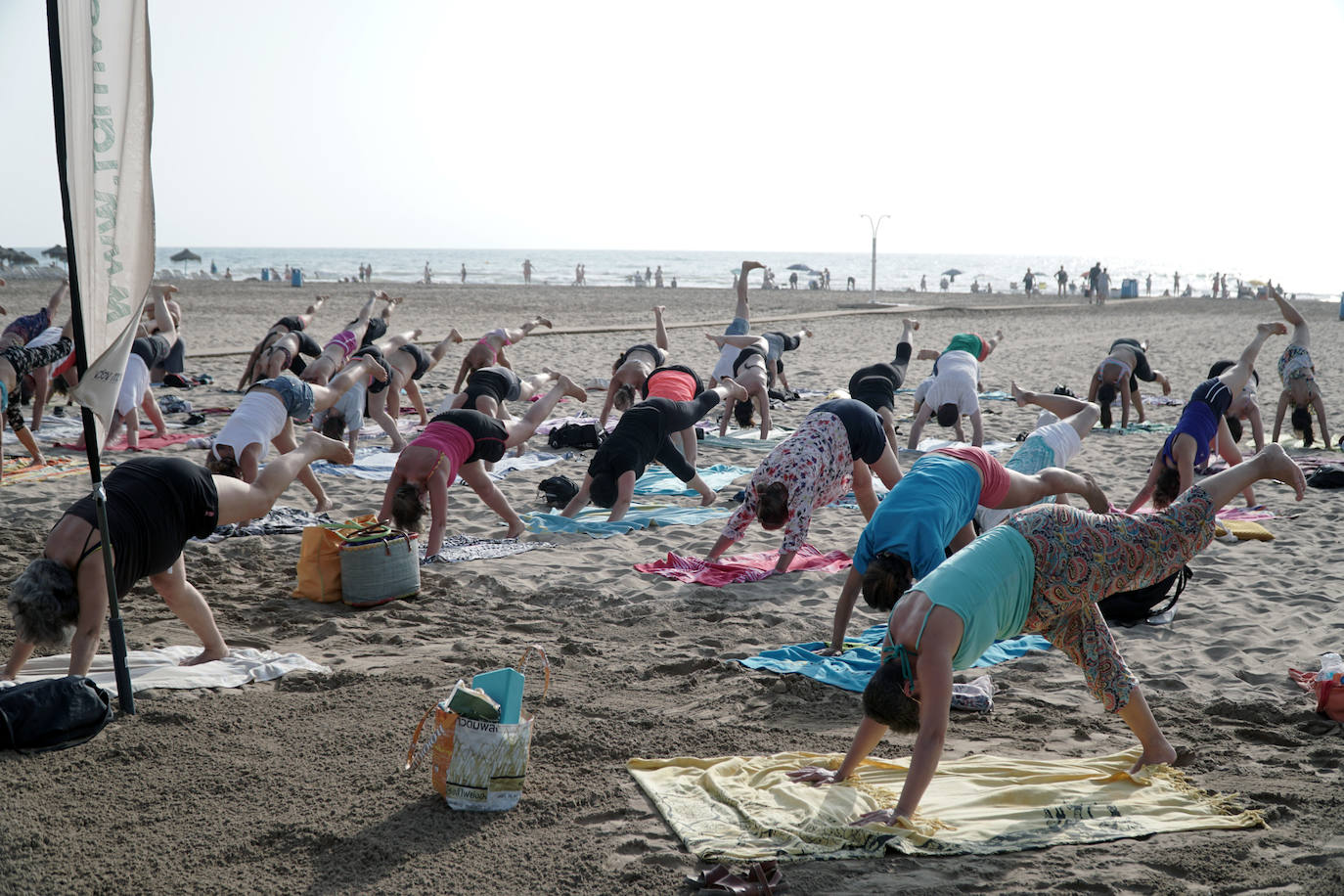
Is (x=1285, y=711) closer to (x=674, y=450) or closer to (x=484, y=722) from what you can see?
(x=484, y=722)

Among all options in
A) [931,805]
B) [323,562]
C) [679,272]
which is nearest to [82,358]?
[323,562]

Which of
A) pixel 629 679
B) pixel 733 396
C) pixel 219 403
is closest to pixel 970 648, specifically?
pixel 629 679

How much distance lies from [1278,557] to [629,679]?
16.3ft

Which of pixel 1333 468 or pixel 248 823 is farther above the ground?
pixel 1333 468

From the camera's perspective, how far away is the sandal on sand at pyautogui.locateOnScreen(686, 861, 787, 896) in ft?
10.6

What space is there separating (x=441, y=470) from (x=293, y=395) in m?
1.51

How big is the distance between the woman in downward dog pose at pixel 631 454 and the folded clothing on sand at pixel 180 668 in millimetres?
3256

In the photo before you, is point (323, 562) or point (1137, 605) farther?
point (323, 562)

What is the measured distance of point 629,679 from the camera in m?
5.21

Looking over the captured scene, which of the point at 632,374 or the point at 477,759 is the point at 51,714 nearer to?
the point at 477,759

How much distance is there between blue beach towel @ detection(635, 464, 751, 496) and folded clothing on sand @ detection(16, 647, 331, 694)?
479 cm

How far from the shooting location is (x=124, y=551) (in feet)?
14.8

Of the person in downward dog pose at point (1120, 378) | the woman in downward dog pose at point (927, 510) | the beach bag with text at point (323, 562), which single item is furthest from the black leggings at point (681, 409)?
the person in downward dog pose at point (1120, 378)

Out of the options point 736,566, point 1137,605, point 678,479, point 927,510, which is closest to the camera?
point 927,510
